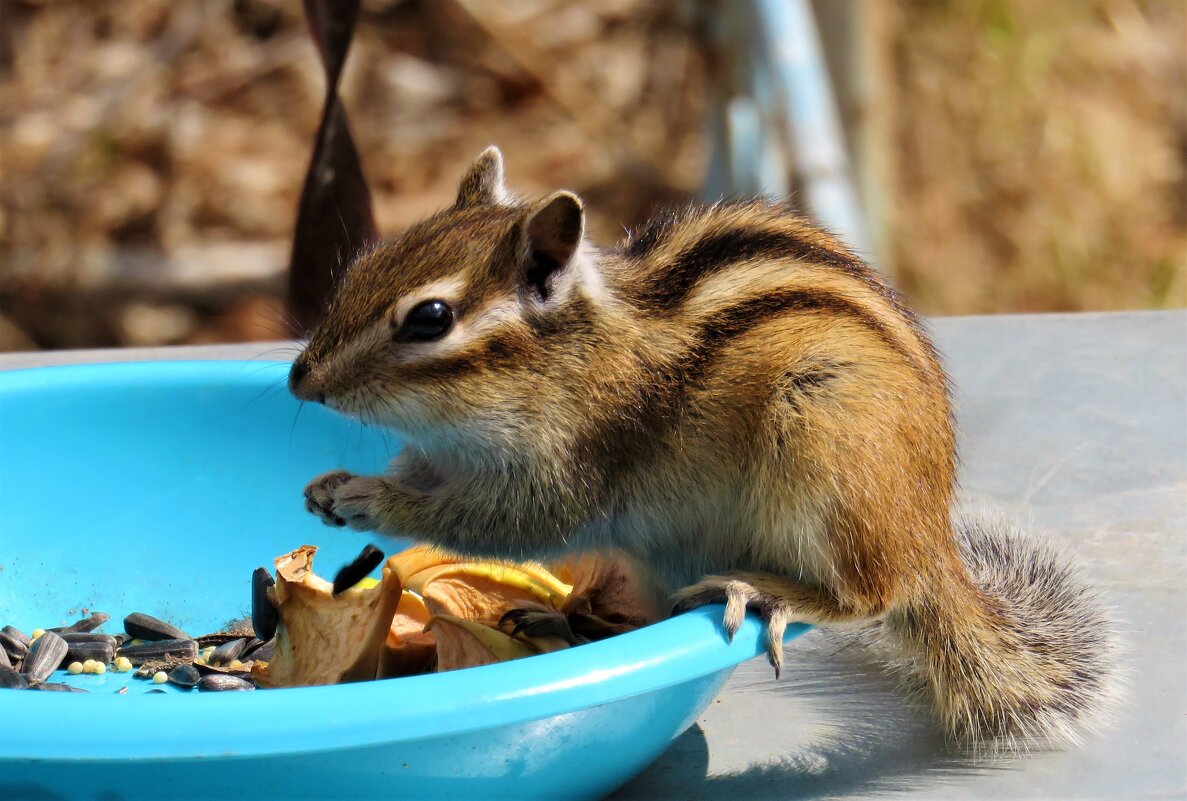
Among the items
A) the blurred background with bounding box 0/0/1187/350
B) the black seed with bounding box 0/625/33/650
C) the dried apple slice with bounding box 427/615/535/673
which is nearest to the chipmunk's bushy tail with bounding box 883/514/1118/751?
the dried apple slice with bounding box 427/615/535/673

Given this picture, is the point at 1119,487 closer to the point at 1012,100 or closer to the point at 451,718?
the point at 451,718

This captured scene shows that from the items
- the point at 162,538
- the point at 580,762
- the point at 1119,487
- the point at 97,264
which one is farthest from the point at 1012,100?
the point at 580,762

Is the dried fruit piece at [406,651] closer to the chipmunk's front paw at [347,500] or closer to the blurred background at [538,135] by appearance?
the chipmunk's front paw at [347,500]

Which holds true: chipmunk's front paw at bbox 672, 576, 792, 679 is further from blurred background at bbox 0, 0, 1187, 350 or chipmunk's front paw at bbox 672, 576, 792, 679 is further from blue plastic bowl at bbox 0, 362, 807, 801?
blurred background at bbox 0, 0, 1187, 350

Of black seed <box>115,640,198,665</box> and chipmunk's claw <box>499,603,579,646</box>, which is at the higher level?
chipmunk's claw <box>499,603,579,646</box>

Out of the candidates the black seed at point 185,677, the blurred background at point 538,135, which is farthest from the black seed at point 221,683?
the blurred background at point 538,135
